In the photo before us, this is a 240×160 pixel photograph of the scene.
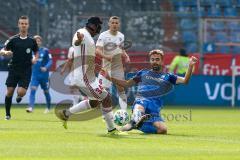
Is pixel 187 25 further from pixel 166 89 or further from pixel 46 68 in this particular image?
pixel 166 89

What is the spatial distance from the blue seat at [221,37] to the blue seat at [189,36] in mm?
1246

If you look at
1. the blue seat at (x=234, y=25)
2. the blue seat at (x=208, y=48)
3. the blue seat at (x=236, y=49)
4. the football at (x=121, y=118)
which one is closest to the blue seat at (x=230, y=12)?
the blue seat at (x=234, y=25)

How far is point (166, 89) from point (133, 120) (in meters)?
1.91

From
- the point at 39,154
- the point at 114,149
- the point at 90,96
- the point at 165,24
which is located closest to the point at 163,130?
the point at 90,96

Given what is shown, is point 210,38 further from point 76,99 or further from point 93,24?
point 93,24

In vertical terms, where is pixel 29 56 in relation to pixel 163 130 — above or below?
above

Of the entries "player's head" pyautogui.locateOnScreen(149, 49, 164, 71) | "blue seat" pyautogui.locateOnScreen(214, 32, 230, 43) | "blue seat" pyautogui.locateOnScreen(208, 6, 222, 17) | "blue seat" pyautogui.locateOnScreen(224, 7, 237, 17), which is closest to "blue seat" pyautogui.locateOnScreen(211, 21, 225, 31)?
"blue seat" pyautogui.locateOnScreen(214, 32, 230, 43)

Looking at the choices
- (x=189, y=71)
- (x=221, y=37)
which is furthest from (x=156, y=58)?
(x=221, y=37)

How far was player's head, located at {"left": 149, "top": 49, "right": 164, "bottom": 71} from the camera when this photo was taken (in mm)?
14375

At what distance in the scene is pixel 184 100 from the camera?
1161 inches

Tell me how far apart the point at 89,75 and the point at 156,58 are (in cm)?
135

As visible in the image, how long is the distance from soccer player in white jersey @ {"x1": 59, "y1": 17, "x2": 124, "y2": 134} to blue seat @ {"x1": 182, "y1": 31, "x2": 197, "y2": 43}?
60.8ft

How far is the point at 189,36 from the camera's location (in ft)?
107

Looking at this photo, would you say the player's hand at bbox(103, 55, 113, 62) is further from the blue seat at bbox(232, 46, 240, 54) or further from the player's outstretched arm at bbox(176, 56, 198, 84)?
the blue seat at bbox(232, 46, 240, 54)
